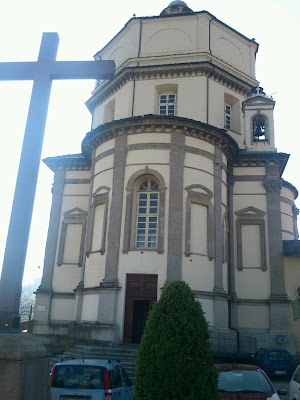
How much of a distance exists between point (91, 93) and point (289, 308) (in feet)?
58.8

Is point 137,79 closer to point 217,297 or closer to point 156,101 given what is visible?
point 156,101

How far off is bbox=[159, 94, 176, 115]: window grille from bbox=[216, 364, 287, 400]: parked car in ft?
56.0

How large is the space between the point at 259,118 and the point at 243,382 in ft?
60.8

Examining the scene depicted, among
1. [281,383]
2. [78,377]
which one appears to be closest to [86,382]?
[78,377]

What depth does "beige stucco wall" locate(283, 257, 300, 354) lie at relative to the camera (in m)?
20.2

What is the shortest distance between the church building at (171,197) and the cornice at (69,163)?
0.07 meters

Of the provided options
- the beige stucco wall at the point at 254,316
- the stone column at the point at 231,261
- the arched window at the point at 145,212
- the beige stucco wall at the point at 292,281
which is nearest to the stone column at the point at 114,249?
the arched window at the point at 145,212

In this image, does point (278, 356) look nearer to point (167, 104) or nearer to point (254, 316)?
point (254, 316)

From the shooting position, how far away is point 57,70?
7.58 metres

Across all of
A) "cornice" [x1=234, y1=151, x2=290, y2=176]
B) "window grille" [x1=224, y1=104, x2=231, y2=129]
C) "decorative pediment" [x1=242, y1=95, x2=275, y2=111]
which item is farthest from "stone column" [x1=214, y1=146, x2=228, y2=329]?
"decorative pediment" [x1=242, y1=95, x2=275, y2=111]

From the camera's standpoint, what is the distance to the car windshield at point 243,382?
8162 mm

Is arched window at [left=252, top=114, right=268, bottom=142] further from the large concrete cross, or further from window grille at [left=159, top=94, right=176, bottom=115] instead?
the large concrete cross

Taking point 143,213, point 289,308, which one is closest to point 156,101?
point 143,213

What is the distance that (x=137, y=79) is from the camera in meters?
23.8
